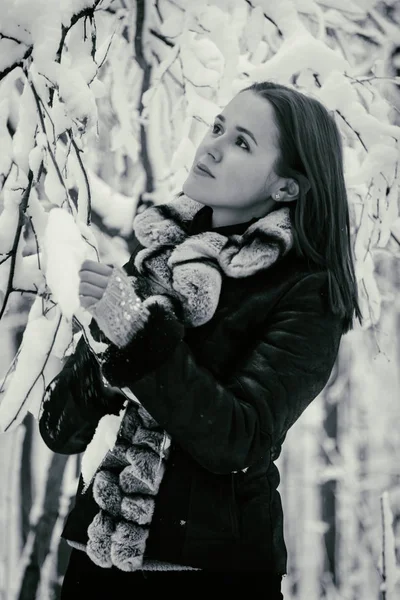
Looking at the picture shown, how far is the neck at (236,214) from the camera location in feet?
4.79

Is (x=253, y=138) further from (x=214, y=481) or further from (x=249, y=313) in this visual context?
(x=214, y=481)

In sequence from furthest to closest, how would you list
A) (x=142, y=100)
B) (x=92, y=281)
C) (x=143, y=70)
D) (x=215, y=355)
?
(x=143, y=70) → (x=142, y=100) → (x=215, y=355) → (x=92, y=281)

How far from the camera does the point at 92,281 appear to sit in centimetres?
104

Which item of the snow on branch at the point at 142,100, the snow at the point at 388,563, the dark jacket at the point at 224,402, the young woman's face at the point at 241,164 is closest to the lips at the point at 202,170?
the young woman's face at the point at 241,164

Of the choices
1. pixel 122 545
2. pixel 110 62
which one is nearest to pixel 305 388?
pixel 122 545

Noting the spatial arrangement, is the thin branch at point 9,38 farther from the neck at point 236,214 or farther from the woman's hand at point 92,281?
the neck at point 236,214

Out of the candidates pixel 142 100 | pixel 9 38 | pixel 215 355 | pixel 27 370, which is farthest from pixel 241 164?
pixel 142 100

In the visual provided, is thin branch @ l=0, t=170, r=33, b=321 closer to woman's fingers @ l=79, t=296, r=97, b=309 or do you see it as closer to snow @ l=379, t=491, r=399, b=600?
woman's fingers @ l=79, t=296, r=97, b=309

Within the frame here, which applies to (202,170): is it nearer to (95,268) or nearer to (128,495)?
(95,268)

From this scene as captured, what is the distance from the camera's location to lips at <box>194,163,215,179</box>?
1.41 meters

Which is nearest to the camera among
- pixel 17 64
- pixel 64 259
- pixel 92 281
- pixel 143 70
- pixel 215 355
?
pixel 64 259

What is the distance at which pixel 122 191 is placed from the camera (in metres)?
3.82

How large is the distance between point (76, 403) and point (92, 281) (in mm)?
400

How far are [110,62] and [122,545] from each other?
2597 mm
